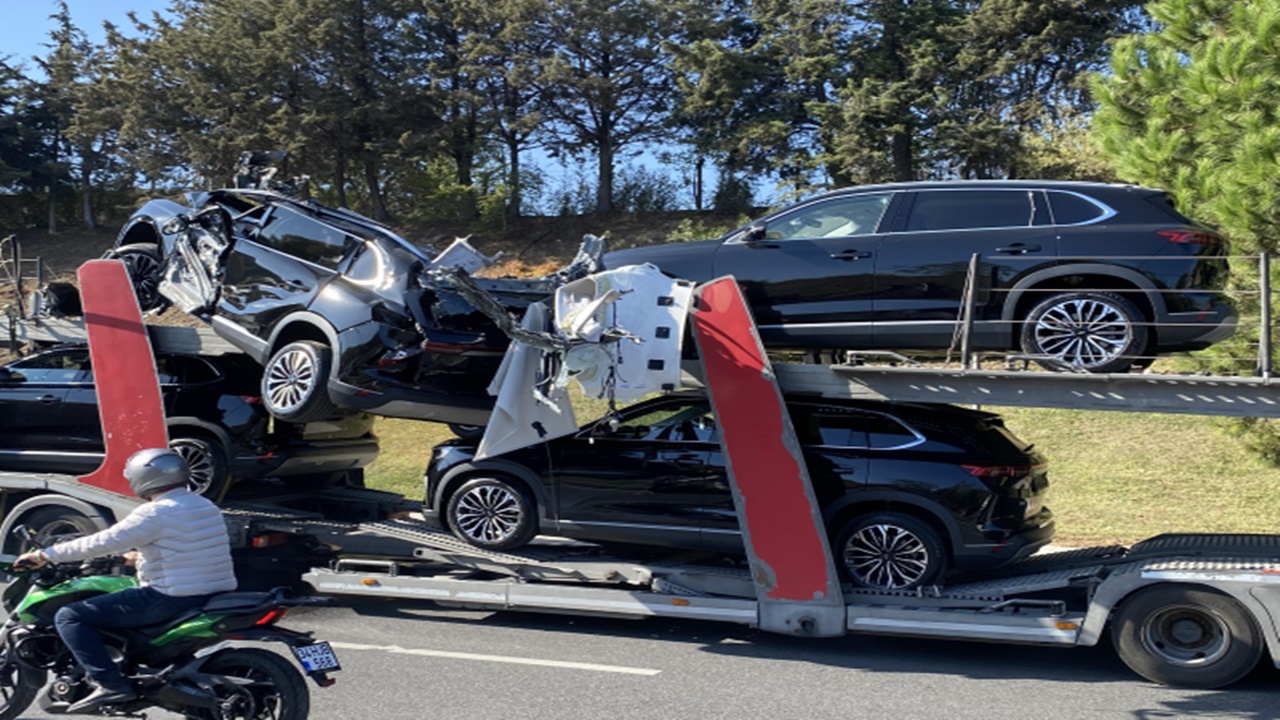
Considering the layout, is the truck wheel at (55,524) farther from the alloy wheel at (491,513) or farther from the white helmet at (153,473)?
the white helmet at (153,473)

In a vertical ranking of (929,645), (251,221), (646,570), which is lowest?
(929,645)

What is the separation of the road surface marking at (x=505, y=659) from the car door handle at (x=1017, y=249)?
3587 millimetres

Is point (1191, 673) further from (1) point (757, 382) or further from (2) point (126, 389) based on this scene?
(2) point (126, 389)

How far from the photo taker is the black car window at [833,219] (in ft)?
24.6

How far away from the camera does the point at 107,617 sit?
189 inches

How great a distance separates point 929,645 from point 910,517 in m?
1.04

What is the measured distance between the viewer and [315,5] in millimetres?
28953

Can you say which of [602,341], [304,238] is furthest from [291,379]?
[602,341]

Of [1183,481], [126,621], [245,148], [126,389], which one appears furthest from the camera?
[245,148]

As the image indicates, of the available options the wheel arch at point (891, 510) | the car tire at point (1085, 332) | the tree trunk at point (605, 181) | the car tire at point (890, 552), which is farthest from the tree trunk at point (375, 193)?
the car tire at point (1085, 332)

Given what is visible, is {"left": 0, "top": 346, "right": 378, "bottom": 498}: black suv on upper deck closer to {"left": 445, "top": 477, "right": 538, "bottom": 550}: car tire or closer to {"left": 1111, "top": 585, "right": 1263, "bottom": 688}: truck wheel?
{"left": 445, "top": 477, "right": 538, "bottom": 550}: car tire

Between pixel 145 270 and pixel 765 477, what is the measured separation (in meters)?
5.92

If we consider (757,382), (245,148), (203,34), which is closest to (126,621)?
(757,382)

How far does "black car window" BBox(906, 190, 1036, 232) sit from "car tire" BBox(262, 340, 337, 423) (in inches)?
173
